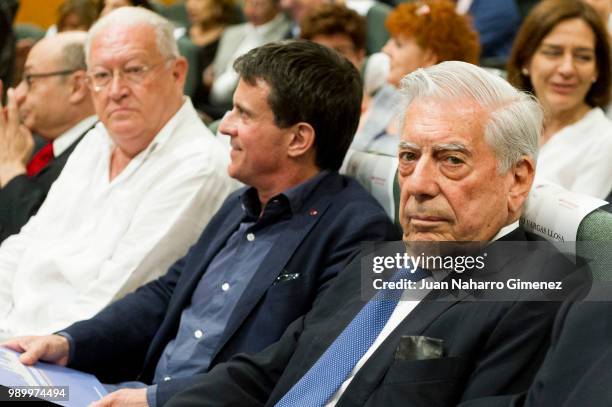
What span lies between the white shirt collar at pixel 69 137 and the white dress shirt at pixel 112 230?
1.37ft

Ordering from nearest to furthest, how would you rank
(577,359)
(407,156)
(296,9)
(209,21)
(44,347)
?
(577,359) < (407,156) < (44,347) < (296,9) < (209,21)

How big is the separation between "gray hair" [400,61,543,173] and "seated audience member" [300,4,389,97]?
220cm

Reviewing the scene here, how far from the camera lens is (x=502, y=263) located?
1781 mm

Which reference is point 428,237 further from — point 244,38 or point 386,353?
point 244,38

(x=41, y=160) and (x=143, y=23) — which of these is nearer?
(x=143, y=23)

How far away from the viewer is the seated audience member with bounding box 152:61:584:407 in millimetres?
1672

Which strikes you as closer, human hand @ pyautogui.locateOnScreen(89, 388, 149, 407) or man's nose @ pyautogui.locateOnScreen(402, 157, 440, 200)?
man's nose @ pyautogui.locateOnScreen(402, 157, 440, 200)

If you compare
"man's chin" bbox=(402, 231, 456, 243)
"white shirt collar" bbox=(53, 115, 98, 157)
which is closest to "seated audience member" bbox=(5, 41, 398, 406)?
"man's chin" bbox=(402, 231, 456, 243)

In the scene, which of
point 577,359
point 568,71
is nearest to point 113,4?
point 568,71

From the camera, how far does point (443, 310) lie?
5.83ft

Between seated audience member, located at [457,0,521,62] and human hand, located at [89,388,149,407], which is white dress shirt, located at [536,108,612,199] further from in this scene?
seated audience member, located at [457,0,521,62]

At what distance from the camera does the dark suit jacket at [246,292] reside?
7.39 ft

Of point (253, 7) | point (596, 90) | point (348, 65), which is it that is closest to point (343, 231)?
point (348, 65)

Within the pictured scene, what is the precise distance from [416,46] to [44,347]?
6.21ft
